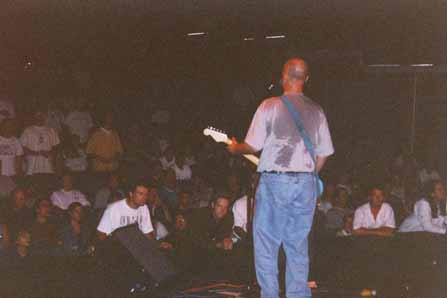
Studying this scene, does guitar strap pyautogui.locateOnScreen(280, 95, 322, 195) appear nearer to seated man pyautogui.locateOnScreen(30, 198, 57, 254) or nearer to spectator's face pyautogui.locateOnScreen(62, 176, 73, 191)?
seated man pyautogui.locateOnScreen(30, 198, 57, 254)

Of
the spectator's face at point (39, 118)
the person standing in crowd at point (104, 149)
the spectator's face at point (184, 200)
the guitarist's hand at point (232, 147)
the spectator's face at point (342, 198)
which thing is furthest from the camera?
the person standing in crowd at point (104, 149)

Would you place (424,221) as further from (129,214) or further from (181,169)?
(181,169)

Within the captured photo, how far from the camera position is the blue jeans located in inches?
207

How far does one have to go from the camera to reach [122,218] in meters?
8.19

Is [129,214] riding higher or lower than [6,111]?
lower

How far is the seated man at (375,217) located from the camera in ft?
31.3

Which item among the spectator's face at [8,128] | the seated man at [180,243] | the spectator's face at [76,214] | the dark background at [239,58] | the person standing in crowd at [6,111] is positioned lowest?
the seated man at [180,243]

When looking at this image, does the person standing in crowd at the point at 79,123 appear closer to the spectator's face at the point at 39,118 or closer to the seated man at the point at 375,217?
the spectator's face at the point at 39,118

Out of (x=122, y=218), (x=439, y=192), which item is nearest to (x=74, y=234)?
(x=122, y=218)

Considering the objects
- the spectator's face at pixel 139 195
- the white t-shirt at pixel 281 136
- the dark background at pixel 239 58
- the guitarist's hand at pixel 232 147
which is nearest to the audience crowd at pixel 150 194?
the spectator's face at pixel 139 195

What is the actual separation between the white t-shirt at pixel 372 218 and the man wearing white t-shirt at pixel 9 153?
15.1 ft

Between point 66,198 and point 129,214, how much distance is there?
1903 mm

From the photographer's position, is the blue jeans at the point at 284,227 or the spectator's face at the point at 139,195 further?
the spectator's face at the point at 139,195

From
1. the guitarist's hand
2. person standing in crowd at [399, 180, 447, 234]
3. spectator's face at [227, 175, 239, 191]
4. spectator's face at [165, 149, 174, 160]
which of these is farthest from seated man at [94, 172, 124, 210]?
the guitarist's hand
